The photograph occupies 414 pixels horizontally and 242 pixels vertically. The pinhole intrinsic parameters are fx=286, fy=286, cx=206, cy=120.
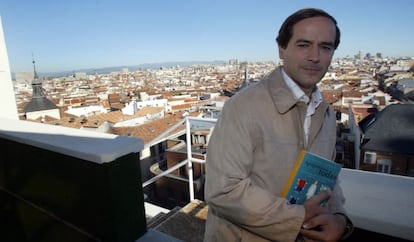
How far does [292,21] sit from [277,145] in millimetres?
424

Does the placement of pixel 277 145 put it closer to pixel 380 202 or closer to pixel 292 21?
pixel 292 21

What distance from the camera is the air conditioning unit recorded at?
24.7 ft

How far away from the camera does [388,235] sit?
127 centimetres

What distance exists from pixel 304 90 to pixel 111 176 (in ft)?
2.39

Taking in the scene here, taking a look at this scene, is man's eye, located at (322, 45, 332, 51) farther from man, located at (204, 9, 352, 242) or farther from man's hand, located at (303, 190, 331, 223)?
man's hand, located at (303, 190, 331, 223)

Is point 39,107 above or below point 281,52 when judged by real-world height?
below

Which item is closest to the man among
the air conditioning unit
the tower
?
the air conditioning unit

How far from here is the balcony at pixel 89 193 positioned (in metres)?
0.98

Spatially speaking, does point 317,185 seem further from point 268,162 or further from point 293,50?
point 293,50

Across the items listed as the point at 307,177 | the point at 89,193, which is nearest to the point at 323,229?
the point at 307,177

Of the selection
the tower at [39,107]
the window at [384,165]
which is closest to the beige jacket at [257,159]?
the window at [384,165]

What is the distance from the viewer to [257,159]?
913mm

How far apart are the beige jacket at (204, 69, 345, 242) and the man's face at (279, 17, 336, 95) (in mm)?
72

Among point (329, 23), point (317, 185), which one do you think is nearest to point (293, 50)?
point (329, 23)
